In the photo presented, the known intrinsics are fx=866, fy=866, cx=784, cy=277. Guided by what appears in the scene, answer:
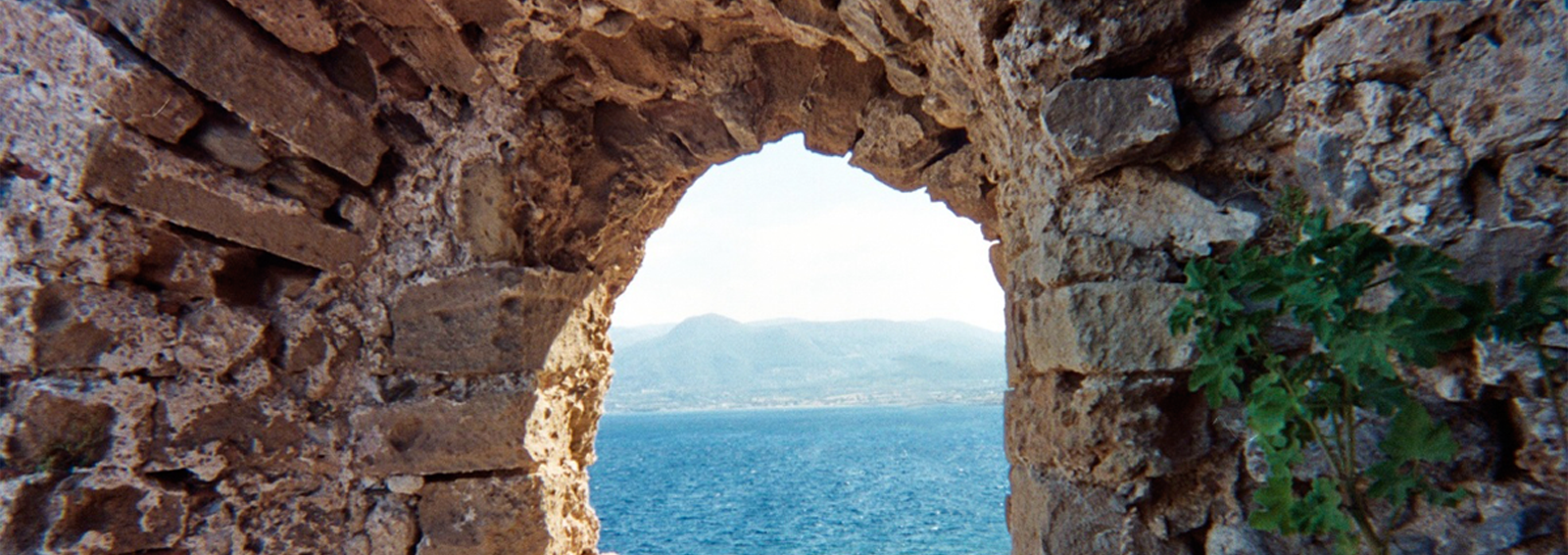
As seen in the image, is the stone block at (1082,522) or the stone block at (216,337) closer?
the stone block at (1082,522)

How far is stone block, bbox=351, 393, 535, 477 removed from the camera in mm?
2635

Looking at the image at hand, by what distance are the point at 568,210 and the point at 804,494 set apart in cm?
3180

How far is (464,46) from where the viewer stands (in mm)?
2543

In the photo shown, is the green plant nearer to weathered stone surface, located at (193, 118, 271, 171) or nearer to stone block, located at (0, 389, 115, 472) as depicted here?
weathered stone surface, located at (193, 118, 271, 171)

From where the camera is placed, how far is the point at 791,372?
170 metres

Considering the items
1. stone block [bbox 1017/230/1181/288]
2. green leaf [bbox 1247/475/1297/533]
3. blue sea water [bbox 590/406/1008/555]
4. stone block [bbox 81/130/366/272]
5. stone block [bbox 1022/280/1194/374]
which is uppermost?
stone block [bbox 81/130/366/272]

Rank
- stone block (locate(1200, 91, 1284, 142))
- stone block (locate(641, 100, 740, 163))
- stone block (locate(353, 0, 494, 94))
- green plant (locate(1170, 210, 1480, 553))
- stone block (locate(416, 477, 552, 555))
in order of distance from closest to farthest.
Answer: green plant (locate(1170, 210, 1480, 553))
stone block (locate(1200, 91, 1284, 142))
stone block (locate(353, 0, 494, 94))
stone block (locate(416, 477, 552, 555))
stone block (locate(641, 100, 740, 163))

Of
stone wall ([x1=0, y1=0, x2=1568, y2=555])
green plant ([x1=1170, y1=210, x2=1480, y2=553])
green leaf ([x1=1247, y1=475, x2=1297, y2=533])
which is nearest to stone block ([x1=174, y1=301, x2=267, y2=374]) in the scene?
stone wall ([x1=0, y1=0, x2=1568, y2=555])

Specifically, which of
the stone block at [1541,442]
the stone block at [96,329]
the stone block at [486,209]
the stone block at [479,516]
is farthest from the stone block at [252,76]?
the stone block at [1541,442]

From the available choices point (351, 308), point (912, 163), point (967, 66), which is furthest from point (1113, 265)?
point (351, 308)

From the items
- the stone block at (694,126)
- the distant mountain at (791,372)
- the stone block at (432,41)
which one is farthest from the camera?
the distant mountain at (791,372)

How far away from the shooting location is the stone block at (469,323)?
105 inches

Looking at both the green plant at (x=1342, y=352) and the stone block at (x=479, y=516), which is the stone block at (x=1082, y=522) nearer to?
the green plant at (x=1342, y=352)

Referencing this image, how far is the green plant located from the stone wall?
0.56ft
